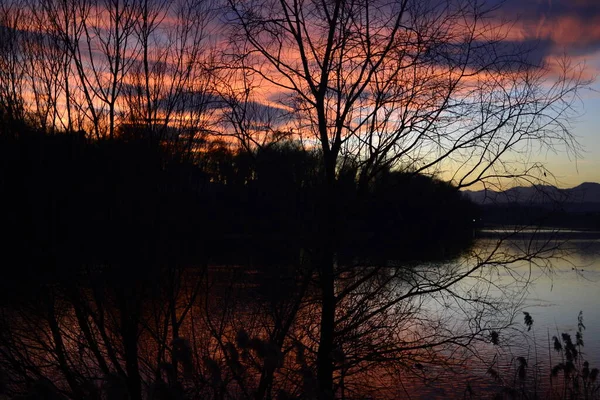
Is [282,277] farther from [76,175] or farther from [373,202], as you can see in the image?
[76,175]

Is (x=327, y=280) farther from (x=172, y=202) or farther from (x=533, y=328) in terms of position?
(x=533, y=328)

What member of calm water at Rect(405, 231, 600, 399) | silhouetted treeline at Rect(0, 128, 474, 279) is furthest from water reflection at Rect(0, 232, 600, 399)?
silhouetted treeline at Rect(0, 128, 474, 279)

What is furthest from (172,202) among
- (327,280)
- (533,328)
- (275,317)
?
(533,328)

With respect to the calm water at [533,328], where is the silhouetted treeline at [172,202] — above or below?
above

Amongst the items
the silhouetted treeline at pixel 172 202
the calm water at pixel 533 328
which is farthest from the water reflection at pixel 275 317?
the silhouetted treeline at pixel 172 202

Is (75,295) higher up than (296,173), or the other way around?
(296,173)

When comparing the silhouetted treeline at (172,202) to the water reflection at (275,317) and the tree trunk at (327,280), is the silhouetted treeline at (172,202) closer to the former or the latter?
the tree trunk at (327,280)

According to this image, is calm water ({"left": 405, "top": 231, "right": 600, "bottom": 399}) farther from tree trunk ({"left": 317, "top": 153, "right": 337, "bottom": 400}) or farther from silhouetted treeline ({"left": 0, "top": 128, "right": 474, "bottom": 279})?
tree trunk ({"left": 317, "top": 153, "right": 337, "bottom": 400})

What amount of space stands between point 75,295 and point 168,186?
1.48 m

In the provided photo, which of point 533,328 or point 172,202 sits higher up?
point 172,202

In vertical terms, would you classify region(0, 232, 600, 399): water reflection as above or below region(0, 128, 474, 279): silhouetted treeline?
below

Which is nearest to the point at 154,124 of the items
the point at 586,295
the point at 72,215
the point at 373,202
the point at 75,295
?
the point at 72,215

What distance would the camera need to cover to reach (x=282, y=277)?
22.0 ft

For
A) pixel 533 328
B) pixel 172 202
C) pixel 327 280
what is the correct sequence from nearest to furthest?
pixel 327 280
pixel 172 202
pixel 533 328
